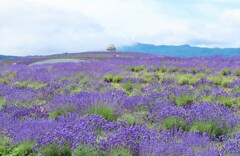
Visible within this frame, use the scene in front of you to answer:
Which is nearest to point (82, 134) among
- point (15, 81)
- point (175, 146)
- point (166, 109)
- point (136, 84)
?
point (175, 146)

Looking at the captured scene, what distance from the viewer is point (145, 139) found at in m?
3.65

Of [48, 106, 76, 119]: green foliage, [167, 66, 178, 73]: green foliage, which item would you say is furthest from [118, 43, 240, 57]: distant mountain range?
[48, 106, 76, 119]: green foliage

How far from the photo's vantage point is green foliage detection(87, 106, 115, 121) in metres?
5.43

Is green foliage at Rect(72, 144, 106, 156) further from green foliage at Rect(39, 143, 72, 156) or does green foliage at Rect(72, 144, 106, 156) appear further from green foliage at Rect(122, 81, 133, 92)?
green foliage at Rect(122, 81, 133, 92)

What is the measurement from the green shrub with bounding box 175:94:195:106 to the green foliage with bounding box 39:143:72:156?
3.35 m

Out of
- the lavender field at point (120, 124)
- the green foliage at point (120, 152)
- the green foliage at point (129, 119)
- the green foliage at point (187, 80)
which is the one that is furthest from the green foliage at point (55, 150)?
the green foliage at point (187, 80)

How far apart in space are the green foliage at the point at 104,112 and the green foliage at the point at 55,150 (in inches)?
60.9

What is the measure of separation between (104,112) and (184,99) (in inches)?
83.9

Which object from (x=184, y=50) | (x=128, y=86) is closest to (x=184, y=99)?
(x=128, y=86)

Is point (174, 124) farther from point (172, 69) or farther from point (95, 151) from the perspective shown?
point (172, 69)

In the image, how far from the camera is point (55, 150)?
3.90 metres

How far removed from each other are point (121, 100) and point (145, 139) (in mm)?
2601

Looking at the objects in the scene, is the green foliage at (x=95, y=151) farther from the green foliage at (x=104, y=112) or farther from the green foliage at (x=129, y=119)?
the green foliage at (x=104, y=112)

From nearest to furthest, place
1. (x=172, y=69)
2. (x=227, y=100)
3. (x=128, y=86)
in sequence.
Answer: (x=227, y=100) < (x=128, y=86) < (x=172, y=69)
